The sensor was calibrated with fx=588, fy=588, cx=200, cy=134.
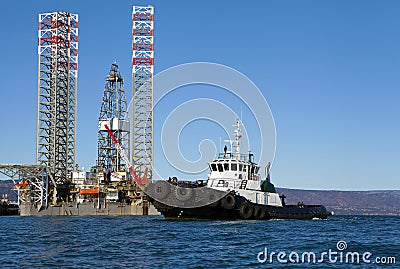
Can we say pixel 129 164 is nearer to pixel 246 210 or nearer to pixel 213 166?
pixel 213 166

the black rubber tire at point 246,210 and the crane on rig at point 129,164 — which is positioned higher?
the crane on rig at point 129,164

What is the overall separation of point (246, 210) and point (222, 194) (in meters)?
4.74

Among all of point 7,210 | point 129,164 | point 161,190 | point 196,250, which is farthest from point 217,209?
point 7,210

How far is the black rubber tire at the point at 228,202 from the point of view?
62719mm

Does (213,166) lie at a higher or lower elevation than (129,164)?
lower

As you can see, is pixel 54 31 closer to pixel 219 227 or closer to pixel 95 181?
pixel 95 181

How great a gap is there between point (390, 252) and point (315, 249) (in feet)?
14.8

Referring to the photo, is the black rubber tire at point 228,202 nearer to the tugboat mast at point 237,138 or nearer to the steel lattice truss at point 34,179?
the tugboat mast at point 237,138

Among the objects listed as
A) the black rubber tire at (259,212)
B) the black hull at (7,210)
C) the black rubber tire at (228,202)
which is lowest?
the black hull at (7,210)

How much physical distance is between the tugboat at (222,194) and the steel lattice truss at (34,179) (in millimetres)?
59074

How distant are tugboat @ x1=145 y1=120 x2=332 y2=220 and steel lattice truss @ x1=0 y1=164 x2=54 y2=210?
5907 cm

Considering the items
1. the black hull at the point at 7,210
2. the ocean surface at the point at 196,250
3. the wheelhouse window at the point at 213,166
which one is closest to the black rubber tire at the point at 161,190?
the wheelhouse window at the point at 213,166

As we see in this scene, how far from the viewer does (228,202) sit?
207 ft

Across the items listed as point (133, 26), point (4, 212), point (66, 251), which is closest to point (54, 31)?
point (133, 26)
